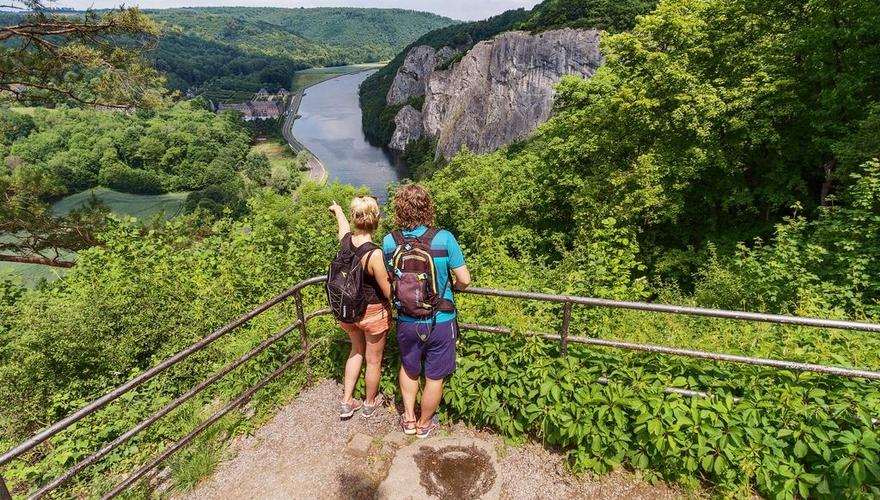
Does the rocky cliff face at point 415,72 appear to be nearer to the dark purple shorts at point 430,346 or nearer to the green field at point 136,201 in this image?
the green field at point 136,201

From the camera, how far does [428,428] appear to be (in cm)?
377

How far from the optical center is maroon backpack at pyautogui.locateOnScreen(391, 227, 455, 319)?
313cm

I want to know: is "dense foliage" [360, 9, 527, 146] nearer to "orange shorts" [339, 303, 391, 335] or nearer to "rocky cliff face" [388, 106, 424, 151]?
"rocky cliff face" [388, 106, 424, 151]

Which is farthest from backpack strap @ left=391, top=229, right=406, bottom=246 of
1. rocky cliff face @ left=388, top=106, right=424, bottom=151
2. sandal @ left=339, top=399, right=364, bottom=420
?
rocky cliff face @ left=388, top=106, right=424, bottom=151

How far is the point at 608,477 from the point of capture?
3283 mm

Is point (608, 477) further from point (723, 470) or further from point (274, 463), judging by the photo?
point (274, 463)

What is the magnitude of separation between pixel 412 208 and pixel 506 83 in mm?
71661

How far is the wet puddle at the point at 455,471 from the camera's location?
3.28 m

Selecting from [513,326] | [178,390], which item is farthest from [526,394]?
[178,390]

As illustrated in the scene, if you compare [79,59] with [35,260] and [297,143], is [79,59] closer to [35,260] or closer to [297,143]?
[35,260]

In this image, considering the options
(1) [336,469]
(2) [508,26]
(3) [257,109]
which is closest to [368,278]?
(1) [336,469]

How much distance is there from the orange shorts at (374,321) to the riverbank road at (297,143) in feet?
234

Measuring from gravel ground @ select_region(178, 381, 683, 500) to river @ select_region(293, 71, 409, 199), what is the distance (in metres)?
67.4

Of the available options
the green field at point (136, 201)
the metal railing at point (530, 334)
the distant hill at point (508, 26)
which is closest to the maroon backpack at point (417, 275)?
the metal railing at point (530, 334)
